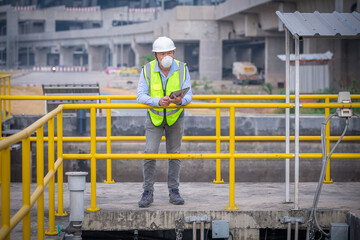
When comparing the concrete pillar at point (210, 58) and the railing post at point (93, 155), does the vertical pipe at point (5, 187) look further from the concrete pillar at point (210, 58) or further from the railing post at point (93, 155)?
the concrete pillar at point (210, 58)

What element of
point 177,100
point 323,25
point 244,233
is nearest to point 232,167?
point 244,233

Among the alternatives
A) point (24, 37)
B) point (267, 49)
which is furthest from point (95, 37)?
point (267, 49)

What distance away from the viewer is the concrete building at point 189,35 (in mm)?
38656

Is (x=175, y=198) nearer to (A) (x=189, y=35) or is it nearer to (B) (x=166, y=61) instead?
(B) (x=166, y=61)

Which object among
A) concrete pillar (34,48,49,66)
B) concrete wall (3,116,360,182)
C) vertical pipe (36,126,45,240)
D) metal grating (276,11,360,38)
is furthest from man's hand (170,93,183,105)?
concrete pillar (34,48,49,66)

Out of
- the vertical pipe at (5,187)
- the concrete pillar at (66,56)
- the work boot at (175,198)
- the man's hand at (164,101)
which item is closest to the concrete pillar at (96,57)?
the concrete pillar at (66,56)

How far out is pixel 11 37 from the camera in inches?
4850

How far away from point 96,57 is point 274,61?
6626 centimetres

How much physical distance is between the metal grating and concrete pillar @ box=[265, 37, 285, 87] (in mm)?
44738

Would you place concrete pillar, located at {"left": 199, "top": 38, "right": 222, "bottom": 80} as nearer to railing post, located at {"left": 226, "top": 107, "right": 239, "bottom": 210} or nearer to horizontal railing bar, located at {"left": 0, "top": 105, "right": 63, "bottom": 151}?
railing post, located at {"left": 226, "top": 107, "right": 239, "bottom": 210}

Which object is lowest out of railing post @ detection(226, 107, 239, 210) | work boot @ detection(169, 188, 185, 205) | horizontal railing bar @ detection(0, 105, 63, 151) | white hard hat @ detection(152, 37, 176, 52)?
work boot @ detection(169, 188, 185, 205)

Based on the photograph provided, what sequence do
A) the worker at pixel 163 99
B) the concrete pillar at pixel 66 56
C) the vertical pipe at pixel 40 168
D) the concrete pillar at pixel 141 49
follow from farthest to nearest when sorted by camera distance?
the concrete pillar at pixel 66 56 → the concrete pillar at pixel 141 49 → the worker at pixel 163 99 → the vertical pipe at pixel 40 168

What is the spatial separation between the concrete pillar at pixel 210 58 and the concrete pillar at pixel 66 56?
2668 inches

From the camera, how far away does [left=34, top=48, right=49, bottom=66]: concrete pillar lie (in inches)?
5256
